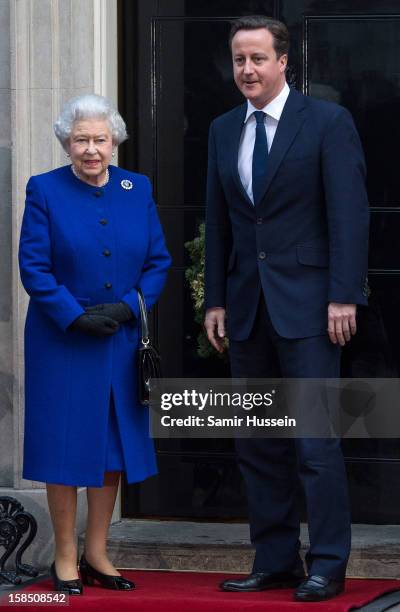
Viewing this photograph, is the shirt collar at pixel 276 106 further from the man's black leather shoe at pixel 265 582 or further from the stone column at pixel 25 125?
the man's black leather shoe at pixel 265 582

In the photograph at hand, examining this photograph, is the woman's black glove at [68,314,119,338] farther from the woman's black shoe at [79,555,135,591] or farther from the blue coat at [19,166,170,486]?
the woman's black shoe at [79,555,135,591]

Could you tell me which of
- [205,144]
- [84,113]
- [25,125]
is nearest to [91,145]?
[84,113]

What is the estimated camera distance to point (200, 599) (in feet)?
18.8

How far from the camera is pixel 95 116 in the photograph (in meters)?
5.64

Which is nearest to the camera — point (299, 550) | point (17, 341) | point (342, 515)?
point (342, 515)

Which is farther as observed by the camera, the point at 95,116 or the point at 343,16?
the point at 343,16

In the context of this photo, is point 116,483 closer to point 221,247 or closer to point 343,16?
point 221,247

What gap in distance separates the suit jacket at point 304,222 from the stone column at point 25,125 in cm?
115

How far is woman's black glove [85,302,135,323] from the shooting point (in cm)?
568

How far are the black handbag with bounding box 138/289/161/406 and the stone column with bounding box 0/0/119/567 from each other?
3.23 ft

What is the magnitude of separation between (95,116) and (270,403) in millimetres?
1320

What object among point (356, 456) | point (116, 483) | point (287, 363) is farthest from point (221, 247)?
point (356, 456)

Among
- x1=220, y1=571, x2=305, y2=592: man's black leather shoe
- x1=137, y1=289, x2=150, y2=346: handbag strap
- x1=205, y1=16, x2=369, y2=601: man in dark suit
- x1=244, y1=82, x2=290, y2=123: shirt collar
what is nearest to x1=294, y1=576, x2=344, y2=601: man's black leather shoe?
x1=205, y1=16, x2=369, y2=601: man in dark suit

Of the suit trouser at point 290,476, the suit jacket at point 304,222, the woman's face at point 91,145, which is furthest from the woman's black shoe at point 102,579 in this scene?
the woman's face at point 91,145
